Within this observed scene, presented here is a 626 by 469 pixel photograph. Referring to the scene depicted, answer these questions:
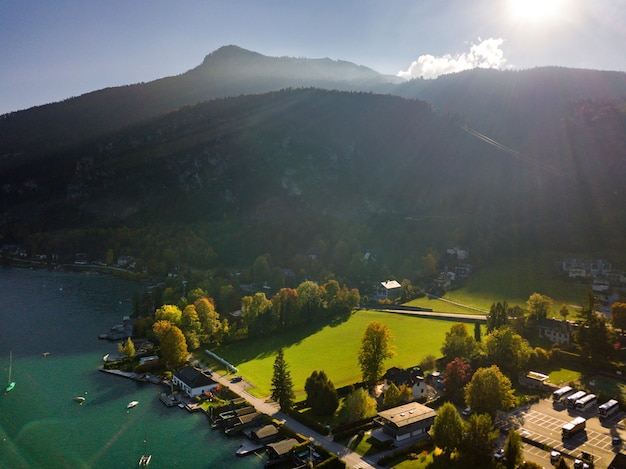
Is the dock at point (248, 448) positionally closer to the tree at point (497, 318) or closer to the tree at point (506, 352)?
the tree at point (506, 352)

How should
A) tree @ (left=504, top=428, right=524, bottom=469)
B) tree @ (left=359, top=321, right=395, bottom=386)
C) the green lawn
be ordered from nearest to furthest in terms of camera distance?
tree @ (left=504, top=428, right=524, bottom=469) < tree @ (left=359, top=321, right=395, bottom=386) < the green lawn

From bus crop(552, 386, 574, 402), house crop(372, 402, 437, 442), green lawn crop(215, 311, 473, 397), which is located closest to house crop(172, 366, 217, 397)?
green lawn crop(215, 311, 473, 397)

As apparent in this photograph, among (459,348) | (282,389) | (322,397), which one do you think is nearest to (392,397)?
(322,397)

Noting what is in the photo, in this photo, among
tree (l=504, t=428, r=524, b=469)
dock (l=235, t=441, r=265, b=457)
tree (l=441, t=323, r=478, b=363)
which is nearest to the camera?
tree (l=504, t=428, r=524, b=469)

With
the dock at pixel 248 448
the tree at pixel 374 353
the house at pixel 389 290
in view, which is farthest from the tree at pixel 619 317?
the dock at pixel 248 448

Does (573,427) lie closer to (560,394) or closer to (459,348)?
(560,394)

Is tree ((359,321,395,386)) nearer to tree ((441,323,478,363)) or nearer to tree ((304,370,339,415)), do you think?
tree ((304,370,339,415))
